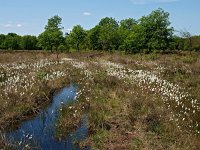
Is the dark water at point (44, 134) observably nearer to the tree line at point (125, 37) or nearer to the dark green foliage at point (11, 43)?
the tree line at point (125, 37)

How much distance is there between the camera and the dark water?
1070 centimetres

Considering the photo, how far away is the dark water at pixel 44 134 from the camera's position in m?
10.7

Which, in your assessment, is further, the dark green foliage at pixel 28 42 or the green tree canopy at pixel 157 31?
the dark green foliage at pixel 28 42

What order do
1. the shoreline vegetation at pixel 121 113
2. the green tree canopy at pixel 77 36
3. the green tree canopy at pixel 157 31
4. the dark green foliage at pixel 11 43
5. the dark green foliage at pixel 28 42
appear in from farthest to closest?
the dark green foliage at pixel 28 42 < the dark green foliage at pixel 11 43 < the green tree canopy at pixel 77 36 < the green tree canopy at pixel 157 31 < the shoreline vegetation at pixel 121 113

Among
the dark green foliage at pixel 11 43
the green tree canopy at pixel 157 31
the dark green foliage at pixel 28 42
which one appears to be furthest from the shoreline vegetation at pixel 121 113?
the dark green foliage at pixel 28 42

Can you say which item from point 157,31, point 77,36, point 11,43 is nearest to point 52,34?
point 77,36

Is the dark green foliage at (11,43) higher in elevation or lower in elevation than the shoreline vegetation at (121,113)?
higher

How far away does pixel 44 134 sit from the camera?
Result: 1192cm

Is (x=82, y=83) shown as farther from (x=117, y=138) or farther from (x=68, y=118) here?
(x=117, y=138)

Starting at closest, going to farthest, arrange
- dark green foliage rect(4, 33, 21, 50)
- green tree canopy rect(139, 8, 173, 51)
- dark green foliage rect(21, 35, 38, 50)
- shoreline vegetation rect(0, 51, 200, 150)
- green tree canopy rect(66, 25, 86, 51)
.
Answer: shoreline vegetation rect(0, 51, 200, 150)
green tree canopy rect(139, 8, 173, 51)
green tree canopy rect(66, 25, 86, 51)
dark green foliage rect(4, 33, 21, 50)
dark green foliage rect(21, 35, 38, 50)

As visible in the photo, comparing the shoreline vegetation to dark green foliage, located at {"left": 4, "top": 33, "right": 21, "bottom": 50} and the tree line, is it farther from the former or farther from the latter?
dark green foliage, located at {"left": 4, "top": 33, "right": 21, "bottom": 50}

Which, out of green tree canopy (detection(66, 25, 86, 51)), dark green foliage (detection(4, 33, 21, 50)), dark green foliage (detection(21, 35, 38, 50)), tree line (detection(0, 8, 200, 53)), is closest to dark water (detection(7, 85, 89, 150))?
tree line (detection(0, 8, 200, 53))

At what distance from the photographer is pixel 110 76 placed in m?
21.4

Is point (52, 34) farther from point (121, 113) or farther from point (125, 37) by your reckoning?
point (121, 113)
